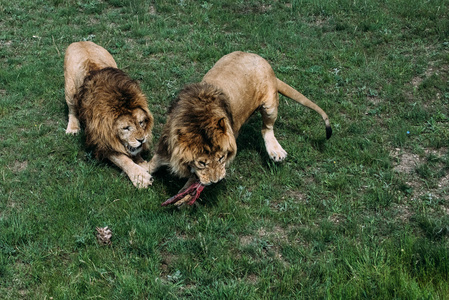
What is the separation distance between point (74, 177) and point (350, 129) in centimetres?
362

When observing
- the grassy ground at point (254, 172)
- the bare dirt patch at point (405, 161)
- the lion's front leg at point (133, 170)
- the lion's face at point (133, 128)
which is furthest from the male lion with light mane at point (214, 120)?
the bare dirt patch at point (405, 161)

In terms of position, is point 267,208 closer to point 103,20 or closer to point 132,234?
point 132,234

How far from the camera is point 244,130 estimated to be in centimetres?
677

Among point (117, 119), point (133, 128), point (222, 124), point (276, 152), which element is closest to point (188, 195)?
point (222, 124)

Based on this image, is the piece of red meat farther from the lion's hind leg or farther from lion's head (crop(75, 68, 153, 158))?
the lion's hind leg

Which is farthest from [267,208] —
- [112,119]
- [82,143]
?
[82,143]

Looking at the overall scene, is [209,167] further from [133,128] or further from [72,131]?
[72,131]

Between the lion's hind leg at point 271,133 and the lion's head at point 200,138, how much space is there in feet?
4.05

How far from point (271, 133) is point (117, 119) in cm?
202

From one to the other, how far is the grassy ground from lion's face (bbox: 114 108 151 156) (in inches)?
19.5

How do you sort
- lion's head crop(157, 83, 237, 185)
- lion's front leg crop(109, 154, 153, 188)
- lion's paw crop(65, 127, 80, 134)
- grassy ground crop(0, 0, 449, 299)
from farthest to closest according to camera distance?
lion's paw crop(65, 127, 80, 134) → lion's front leg crop(109, 154, 153, 188) → lion's head crop(157, 83, 237, 185) → grassy ground crop(0, 0, 449, 299)

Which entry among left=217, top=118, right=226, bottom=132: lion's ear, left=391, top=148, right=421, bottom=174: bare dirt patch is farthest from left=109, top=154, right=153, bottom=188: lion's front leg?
left=391, top=148, right=421, bottom=174: bare dirt patch

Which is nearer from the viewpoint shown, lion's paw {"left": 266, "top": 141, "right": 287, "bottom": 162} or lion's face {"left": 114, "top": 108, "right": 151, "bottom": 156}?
lion's face {"left": 114, "top": 108, "right": 151, "bottom": 156}

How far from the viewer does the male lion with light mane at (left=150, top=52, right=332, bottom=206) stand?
4523mm
